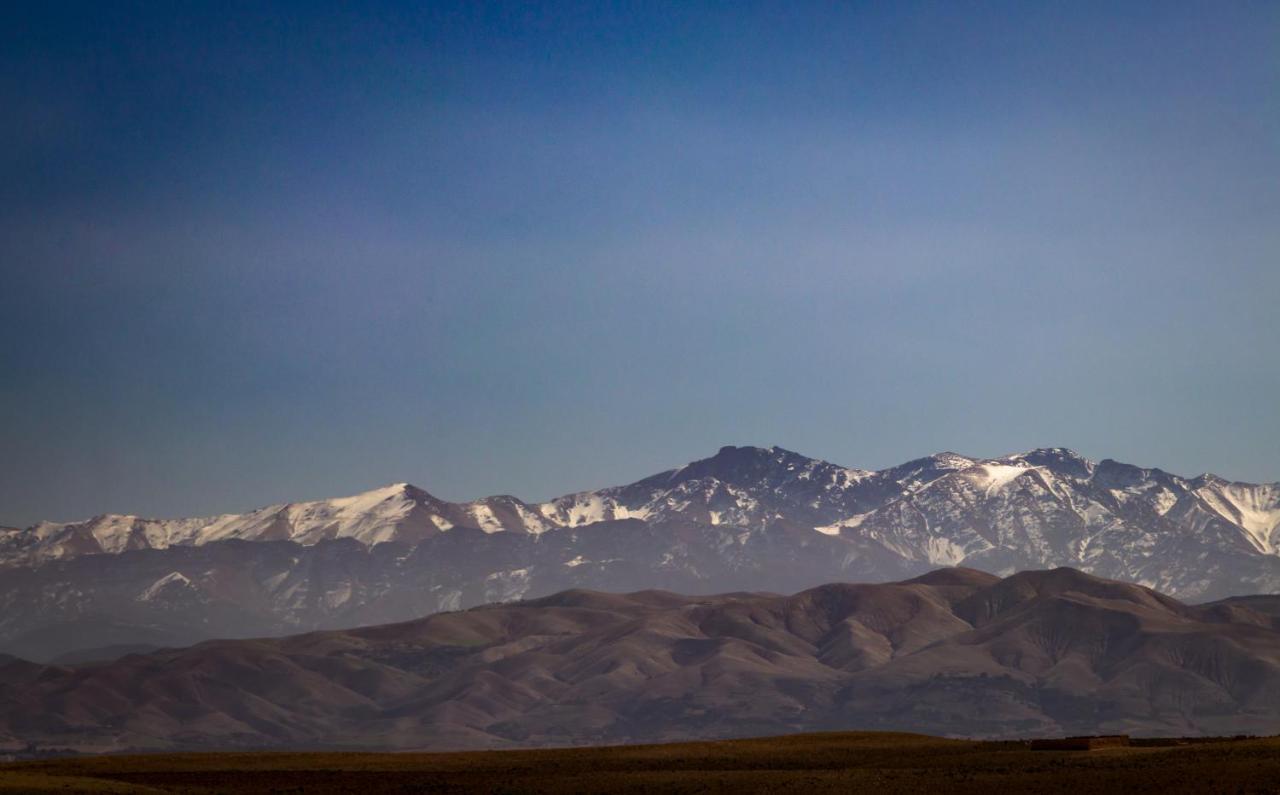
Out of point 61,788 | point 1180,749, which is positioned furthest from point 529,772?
point 1180,749

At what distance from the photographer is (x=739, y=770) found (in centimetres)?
11919

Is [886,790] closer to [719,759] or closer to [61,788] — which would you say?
[719,759]

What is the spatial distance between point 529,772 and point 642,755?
528 inches

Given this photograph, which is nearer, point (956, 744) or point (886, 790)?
point (886, 790)

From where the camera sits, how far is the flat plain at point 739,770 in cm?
10419

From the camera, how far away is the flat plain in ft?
342

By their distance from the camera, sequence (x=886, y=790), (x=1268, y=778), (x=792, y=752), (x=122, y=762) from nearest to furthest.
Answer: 1. (x=1268, y=778)
2. (x=886, y=790)
3. (x=792, y=752)
4. (x=122, y=762)

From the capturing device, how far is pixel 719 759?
127 meters

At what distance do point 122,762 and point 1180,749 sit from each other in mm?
83568

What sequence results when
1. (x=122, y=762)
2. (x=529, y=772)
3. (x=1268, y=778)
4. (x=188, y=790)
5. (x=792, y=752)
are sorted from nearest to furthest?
(x=1268, y=778) < (x=188, y=790) < (x=529, y=772) < (x=792, y=752) < (x=122, y=762)

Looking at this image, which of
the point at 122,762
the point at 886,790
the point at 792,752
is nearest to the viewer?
the point at 886,790

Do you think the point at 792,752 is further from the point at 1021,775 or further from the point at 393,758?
the point at 393,758

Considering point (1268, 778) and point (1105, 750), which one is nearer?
point (1268, 778)

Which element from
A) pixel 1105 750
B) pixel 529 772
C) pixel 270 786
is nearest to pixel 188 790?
pixel 270 786
